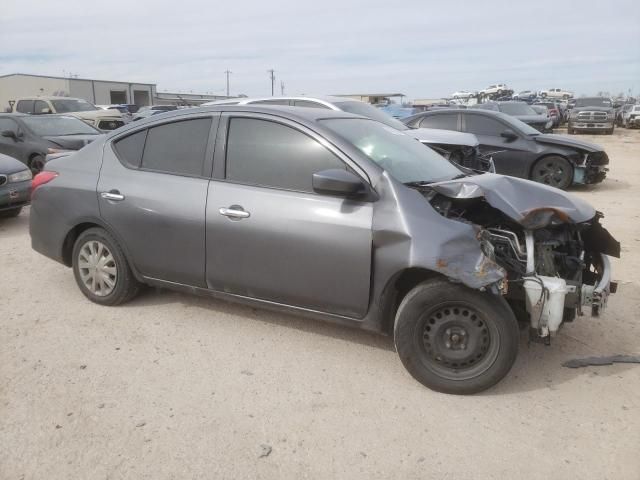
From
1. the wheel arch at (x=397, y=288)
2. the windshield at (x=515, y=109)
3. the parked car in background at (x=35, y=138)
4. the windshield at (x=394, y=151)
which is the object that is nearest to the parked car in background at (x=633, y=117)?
the windshield at (x=515, y=109)

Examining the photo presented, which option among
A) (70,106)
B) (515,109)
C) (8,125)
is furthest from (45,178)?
(515,109)

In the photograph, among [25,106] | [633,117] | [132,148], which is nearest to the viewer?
[132,148]

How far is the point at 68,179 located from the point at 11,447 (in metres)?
2.41

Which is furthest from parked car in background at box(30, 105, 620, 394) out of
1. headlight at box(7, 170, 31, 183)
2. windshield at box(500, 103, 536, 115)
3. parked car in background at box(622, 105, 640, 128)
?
parked car in background at box(622, 105, 640, 128)

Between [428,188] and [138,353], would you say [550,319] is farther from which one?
[138,353]

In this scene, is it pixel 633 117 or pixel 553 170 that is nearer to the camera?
pixel 553 170

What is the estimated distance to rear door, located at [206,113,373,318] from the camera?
132 inches

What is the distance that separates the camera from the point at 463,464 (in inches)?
103

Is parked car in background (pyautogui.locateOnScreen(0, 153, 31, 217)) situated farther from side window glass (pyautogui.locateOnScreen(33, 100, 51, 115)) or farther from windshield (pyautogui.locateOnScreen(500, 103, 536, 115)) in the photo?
windshield (pyautogui.locateOnScreen(500, 103, 536, 115))

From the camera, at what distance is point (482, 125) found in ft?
36.2

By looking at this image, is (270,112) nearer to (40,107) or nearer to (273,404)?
(273,404)

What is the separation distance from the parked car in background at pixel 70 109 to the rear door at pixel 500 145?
11564 millimetres

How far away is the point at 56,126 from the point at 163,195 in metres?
9.04

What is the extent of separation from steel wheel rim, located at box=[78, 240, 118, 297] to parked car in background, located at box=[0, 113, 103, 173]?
667 centimetres
